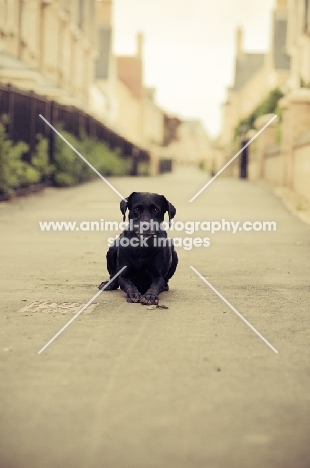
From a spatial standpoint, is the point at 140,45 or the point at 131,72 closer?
the point at 131,72

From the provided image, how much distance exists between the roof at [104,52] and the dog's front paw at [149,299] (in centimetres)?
5421

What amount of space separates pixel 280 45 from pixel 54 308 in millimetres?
49076

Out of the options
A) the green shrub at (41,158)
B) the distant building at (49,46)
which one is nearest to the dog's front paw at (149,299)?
the green shrub at (41,158)

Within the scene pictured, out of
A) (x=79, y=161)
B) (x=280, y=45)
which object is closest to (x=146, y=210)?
(x=79, y=161)

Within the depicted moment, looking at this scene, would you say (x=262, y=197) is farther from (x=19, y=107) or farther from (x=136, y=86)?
(x=136, y=86)

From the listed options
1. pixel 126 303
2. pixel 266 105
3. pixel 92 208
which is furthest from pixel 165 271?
pixel 266 105

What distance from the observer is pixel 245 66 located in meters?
80.3

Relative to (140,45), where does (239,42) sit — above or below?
above

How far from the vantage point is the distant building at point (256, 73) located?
170ft

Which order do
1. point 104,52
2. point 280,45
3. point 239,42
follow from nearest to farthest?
point 280,45, point 104,52, point 239,42

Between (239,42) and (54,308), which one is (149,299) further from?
(239,42)

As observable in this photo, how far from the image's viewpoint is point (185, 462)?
3.04 metres

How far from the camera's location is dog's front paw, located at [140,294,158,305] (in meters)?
6.42

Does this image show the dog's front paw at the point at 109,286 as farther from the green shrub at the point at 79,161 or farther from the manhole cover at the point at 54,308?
the green shrub at the point at 79,161
